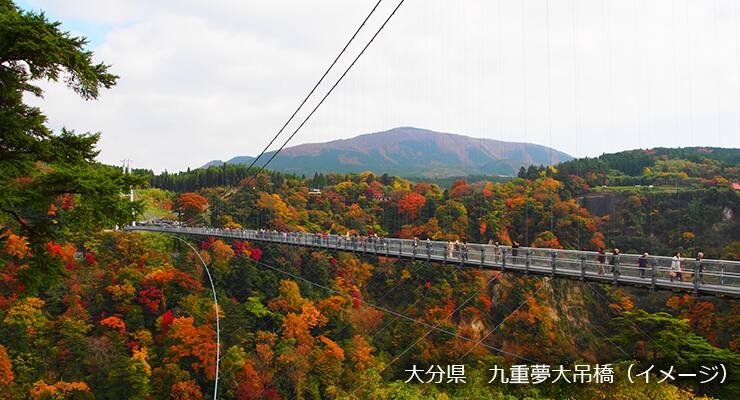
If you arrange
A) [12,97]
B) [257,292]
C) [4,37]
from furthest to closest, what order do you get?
[257,292], [12,97], [4,37]

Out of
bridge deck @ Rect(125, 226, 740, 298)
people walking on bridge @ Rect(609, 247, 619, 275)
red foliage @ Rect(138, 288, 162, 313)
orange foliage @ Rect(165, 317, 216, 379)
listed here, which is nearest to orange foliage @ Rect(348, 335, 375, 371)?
orange foliage @ Rect(165, 317, 216, 379)

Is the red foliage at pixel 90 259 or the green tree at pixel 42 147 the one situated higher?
the green tree at pixel 42 147

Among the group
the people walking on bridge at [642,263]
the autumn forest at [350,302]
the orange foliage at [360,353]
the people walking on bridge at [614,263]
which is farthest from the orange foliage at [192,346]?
the people walking on bridge at [642,263]

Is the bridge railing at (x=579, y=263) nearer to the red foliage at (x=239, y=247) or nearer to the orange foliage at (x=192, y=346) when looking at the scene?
the orange foliage at (x=192, y=346)

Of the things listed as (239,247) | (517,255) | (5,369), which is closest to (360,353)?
(239,247)

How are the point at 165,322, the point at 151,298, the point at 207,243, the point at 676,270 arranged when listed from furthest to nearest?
the point at 207,243, the point at 151,298, the point at 165,322, the point at 676,270

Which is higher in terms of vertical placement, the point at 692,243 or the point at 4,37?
the point at 4,37

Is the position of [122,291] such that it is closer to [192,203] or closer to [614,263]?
[192,203]

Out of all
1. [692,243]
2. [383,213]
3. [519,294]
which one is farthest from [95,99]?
[383,213]

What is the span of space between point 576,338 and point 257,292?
25.8 m

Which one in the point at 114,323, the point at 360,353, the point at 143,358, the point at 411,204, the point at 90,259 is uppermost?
the point at 411,204

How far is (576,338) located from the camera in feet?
127

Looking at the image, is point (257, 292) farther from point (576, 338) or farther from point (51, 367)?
point (576, 338)

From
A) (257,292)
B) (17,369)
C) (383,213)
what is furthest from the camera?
(383,213)
